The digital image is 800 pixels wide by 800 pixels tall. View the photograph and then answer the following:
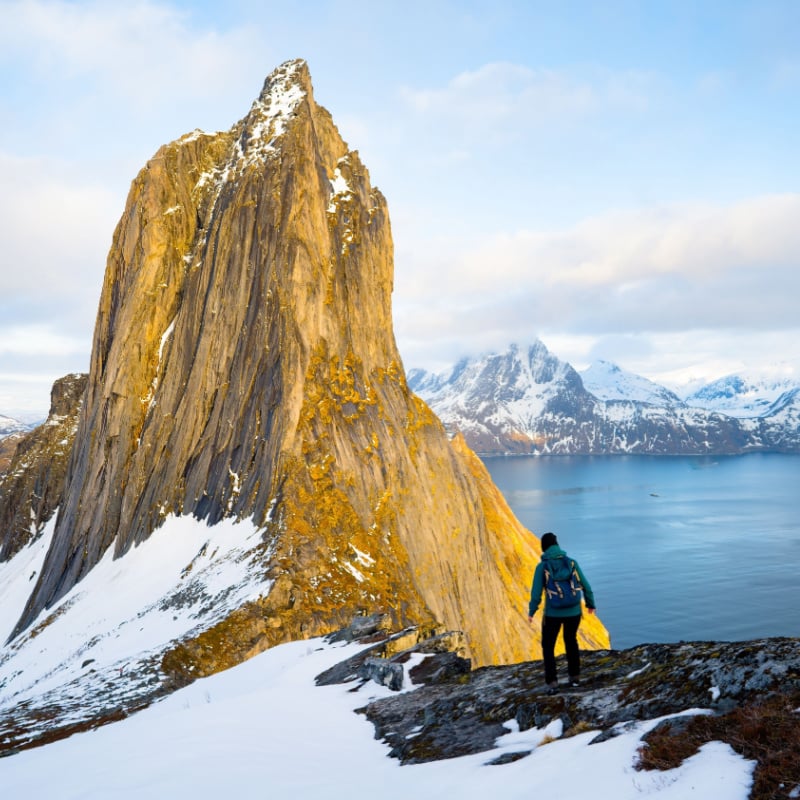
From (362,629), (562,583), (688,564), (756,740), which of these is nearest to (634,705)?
(756,740)

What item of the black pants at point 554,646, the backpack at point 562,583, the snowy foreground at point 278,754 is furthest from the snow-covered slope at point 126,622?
the backpack at point 562,583

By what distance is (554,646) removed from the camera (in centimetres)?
1080

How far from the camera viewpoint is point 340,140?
46969 millimetres

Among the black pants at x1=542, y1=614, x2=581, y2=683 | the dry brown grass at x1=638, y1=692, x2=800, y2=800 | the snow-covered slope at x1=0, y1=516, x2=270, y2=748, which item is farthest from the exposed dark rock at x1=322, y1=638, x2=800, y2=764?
the snow-covered slope at x1=0, y1=516, x2=270, y2=748

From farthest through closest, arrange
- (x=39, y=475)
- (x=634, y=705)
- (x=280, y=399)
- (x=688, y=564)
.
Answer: (x=688, y=564) → (x=39, y=475) → (x=280, y=399) → (x=634, y=705)

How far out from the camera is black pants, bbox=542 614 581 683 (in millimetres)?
10703

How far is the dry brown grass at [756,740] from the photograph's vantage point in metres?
5.44

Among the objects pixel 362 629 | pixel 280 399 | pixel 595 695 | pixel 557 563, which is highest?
pixel 280 399

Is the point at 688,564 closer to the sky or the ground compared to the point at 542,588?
closer to the ground

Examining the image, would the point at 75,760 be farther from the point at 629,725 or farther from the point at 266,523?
the point at 266,523

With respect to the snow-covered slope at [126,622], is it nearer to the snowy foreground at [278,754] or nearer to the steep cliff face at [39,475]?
the snowy foreground at [278,754]

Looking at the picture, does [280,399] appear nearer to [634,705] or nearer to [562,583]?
[562,583]

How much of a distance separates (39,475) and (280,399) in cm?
5147

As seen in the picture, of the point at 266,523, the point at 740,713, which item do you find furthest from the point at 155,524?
the point at 740,713
